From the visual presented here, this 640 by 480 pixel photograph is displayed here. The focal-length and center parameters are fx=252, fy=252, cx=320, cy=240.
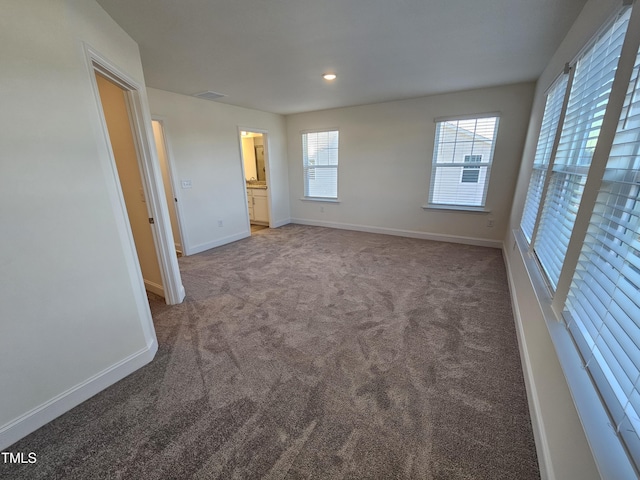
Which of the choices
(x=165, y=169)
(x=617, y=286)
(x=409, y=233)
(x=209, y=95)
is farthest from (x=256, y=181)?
(x=617, y=286)

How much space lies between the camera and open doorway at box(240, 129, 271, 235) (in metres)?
5.71

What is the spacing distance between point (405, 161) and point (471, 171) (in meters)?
1.10

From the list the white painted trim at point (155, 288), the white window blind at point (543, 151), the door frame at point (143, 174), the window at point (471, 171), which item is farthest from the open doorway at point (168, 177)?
the window at point (471, 171)

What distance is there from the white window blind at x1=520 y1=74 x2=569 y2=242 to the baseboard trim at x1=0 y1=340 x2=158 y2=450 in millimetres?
3530

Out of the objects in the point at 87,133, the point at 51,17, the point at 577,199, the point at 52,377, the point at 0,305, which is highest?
the point at 51,17

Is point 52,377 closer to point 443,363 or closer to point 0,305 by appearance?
point 0,305

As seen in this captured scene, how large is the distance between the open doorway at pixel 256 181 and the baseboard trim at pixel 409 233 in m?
0.80

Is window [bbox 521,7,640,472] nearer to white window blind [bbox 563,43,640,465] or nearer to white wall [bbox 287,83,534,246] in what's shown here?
white window blind [bbox 563,43,640,465]

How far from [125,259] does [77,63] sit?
3.82ft

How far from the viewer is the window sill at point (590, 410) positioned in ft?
2.32

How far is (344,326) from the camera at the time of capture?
2.30m

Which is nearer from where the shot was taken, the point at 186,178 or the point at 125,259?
the point at 125,259

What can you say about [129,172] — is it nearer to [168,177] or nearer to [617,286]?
[168,177]

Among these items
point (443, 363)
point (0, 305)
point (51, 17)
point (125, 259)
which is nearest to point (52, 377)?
point (0, 305)
